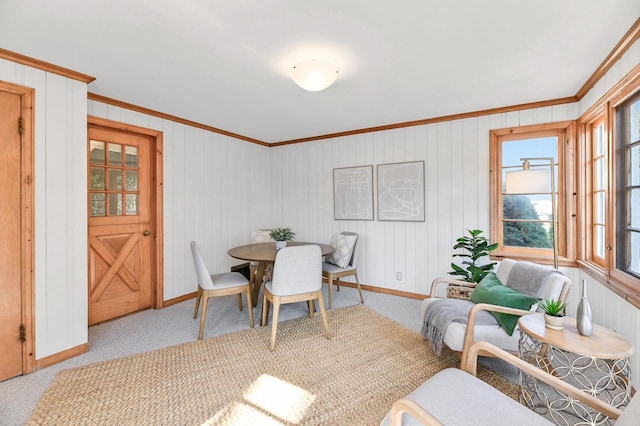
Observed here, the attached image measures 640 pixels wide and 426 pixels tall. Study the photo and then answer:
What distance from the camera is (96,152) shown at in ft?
10.1

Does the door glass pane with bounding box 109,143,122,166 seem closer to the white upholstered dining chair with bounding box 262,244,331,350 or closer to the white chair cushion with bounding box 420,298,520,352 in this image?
the white upholstered dining chair with bounding box 262,244,331,350

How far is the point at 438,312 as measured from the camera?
7.55 ft

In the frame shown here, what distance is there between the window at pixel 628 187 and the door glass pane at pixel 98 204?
4643 mm

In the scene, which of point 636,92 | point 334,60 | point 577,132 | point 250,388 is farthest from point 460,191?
point 250,388

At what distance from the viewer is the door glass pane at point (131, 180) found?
11.0 feet

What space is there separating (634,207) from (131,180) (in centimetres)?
462

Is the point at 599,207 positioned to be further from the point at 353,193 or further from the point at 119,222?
the point at 119,222

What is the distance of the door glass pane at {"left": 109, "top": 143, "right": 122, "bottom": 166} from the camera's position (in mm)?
3199

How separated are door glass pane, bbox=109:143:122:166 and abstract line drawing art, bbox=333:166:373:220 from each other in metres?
2.80

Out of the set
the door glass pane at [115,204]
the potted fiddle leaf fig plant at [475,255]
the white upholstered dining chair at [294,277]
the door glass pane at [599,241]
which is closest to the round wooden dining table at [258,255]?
the white upholstered dining chair at [294,277]

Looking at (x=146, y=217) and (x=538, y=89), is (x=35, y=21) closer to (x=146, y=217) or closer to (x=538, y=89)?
(x=146, y=217)

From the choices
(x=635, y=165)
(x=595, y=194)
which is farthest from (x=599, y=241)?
(x=635, y=165)

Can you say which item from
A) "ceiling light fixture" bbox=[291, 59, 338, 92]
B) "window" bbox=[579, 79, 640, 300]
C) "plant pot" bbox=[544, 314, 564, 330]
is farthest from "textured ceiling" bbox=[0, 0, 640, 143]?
"plant pot" bbox=[544, 314, 564, 330]

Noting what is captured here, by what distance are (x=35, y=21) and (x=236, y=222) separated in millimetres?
3128
